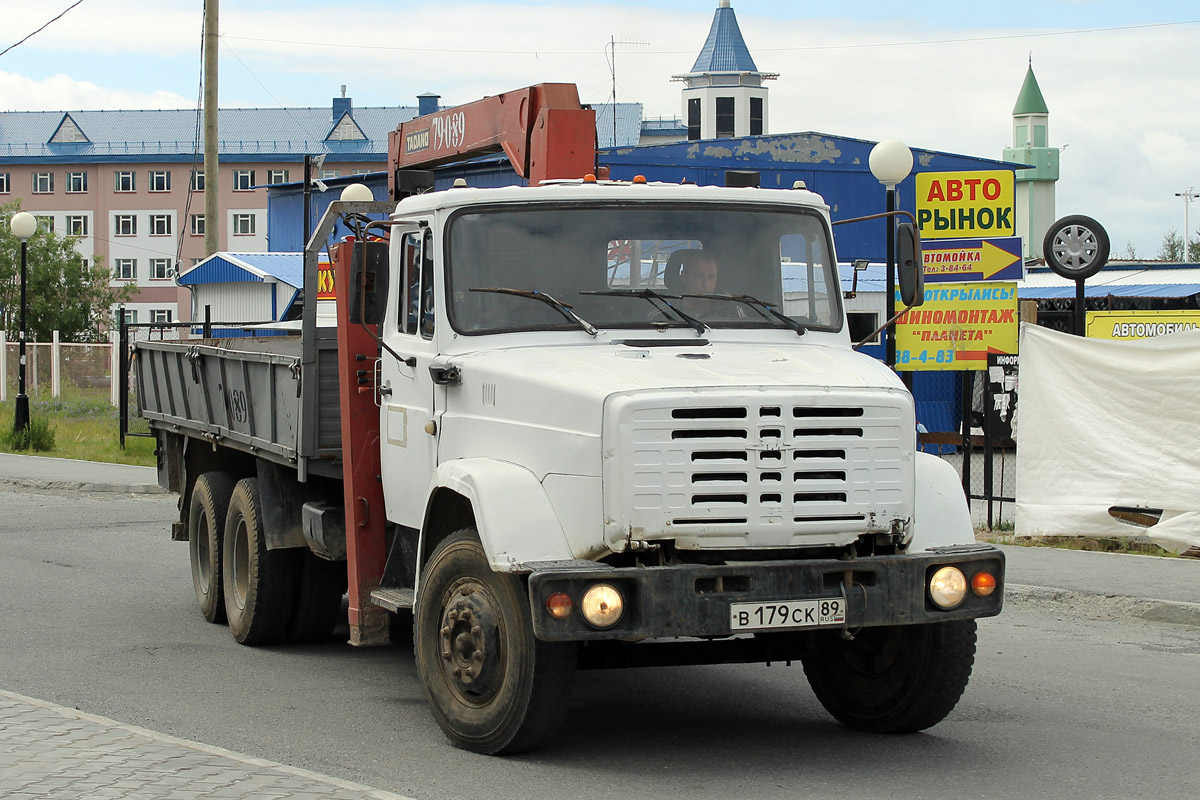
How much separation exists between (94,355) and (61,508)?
29.6 m

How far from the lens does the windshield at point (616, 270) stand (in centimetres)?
737

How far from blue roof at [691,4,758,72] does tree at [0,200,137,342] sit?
52.5 m

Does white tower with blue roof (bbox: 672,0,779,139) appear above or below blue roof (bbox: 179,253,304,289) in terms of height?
above

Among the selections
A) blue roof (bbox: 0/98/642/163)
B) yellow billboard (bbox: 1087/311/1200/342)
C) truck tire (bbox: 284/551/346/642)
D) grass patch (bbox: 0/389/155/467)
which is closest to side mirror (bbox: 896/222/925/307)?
truck tire (bbox: 284/551/346/642)

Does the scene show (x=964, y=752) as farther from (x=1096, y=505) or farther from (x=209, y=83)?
(x=209, y=83)

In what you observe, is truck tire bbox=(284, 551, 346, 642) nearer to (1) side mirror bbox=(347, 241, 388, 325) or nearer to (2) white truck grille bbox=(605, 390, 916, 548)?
(1) side mirror bbox=(347, 241, 388, 325)

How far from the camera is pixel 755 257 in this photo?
301 inches

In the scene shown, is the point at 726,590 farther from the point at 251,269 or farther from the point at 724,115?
the point at 724,115

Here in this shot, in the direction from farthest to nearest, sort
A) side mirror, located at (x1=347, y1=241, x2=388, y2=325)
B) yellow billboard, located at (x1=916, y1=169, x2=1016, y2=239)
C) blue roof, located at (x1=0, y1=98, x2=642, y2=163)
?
1. blue roof, located at (x1=0, y1=98, x2=642, y2=163)
2. yellow billboard, located at (x1=916, y1=169, x2=1016, y2=239)
3. side mirror, located at (x1=347, y1=241, x2=388, y2=325)

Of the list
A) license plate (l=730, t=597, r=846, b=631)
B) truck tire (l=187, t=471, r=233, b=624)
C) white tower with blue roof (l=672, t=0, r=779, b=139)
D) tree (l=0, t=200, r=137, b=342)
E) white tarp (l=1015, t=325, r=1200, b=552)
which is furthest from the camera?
white tower with blue roof (l=672, t=0, r=779, b=139)

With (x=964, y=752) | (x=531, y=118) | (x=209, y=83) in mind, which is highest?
(x=209, y=83)

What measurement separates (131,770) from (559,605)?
1750 millimetres

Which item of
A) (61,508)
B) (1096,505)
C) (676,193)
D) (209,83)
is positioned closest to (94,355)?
(209,83)

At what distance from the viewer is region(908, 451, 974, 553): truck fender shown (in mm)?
6828
